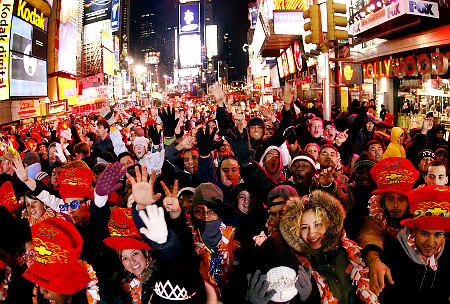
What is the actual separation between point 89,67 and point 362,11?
161ft

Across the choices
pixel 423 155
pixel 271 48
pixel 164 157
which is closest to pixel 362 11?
pixel 423 155

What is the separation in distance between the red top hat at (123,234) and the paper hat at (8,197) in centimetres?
225

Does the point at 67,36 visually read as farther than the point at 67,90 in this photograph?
No

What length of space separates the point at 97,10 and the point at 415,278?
167ft

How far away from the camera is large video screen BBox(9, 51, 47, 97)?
816 inches

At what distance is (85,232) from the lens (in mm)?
3520

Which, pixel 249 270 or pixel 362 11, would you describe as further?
pixel 362 11

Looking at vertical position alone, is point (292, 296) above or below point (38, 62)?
below

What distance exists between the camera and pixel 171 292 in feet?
7.67

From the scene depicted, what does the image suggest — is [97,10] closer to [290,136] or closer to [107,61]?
[107,61]

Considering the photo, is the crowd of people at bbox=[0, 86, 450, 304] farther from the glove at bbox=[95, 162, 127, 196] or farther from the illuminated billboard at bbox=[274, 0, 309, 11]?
the illuminated billboard at bbox=[274, 0, 309, 11]

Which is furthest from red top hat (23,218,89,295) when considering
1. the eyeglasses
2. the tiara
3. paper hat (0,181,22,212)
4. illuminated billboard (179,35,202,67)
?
illuminated billboard (179,35,202,67)

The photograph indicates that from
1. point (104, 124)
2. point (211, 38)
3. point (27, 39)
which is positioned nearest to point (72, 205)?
point (104, 124)

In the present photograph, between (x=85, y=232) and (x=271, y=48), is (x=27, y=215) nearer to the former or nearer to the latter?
(x=85, y=232)
